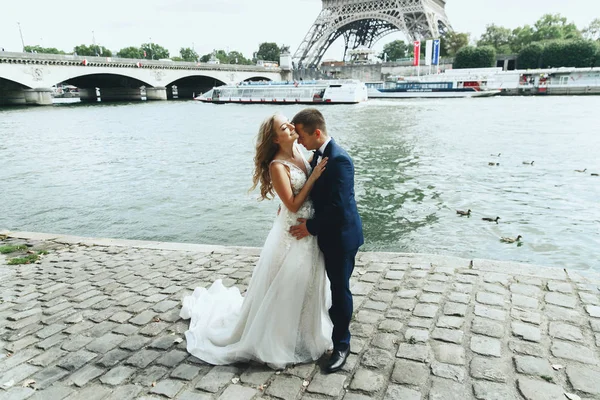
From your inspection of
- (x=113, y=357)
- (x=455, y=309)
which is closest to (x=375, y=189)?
(x=455, y=309)

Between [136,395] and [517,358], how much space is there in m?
2.83

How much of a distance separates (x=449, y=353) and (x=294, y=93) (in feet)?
169

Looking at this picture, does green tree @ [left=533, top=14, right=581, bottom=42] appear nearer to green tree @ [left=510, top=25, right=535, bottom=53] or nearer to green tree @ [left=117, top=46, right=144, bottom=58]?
green tree @ [left=510, top=25, right=535, bottom=53]

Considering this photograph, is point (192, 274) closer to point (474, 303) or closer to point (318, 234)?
point (318, 234)

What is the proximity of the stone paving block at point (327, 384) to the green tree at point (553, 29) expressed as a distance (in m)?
88.5

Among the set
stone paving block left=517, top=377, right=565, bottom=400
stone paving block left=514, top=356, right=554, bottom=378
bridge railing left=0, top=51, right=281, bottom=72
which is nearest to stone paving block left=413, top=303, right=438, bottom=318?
stone paving block left=514, top=356, right=554, bottom=378

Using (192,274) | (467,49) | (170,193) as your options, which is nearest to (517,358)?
(192,274)

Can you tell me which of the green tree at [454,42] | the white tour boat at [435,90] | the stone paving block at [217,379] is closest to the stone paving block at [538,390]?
the stone paving block at [217,379]

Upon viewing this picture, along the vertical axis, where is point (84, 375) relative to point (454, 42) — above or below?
below

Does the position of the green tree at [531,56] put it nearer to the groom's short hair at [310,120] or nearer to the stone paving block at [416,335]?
the stone paving block at [416,335]

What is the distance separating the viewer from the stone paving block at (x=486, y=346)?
11.3 ft

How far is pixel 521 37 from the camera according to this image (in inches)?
Result: 3095

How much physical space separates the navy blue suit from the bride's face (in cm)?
26

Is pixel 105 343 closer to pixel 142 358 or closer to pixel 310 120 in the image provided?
pixel 142 358
